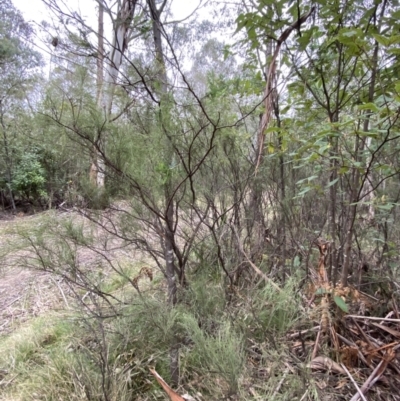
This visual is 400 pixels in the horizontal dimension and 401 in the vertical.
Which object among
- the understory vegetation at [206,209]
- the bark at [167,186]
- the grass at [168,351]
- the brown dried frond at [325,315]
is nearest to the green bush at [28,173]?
the understory vegetation at [206,209]

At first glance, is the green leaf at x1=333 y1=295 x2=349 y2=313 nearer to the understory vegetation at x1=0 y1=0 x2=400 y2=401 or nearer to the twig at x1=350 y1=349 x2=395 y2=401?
the understory vegetation at x1=0 y1=0 x2=400 y2=401

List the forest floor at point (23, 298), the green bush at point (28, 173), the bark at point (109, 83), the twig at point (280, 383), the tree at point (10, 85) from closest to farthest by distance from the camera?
the twig at point (280, 383), the bark at point (109, 83), the forest floor at point (23, 298), the tree at point (10, 85), the green bush at point (28, 173)

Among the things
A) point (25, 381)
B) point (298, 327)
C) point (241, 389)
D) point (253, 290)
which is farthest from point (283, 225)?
point (25, 381)

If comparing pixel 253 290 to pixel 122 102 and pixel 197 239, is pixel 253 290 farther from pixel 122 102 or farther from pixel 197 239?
pixel 122 102

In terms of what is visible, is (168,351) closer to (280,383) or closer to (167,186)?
(280,383)

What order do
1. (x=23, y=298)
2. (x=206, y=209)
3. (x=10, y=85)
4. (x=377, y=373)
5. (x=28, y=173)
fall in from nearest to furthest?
1. (x=377, y=373)
2. (x=206, y=209)
3. (x=23, y=298)
4. (x=28, y=173)
5. (x=10, y=85)

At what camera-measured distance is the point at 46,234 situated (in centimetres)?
155

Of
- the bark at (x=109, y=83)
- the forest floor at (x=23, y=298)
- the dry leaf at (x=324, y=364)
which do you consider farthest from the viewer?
the forest floor at (x=23, y=298)

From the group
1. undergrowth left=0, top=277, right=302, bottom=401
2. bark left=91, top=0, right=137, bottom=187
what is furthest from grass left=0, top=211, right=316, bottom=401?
bark left=91, top=0, right=137, bottom=187

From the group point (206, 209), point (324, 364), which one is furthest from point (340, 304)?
point (206, 209)

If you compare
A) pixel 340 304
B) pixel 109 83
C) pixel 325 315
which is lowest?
pixel 325 315

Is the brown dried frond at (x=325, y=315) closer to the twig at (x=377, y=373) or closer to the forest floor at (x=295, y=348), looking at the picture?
the forest floor at (x=295, y=348)

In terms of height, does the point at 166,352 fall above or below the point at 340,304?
below

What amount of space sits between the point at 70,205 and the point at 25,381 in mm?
1027
